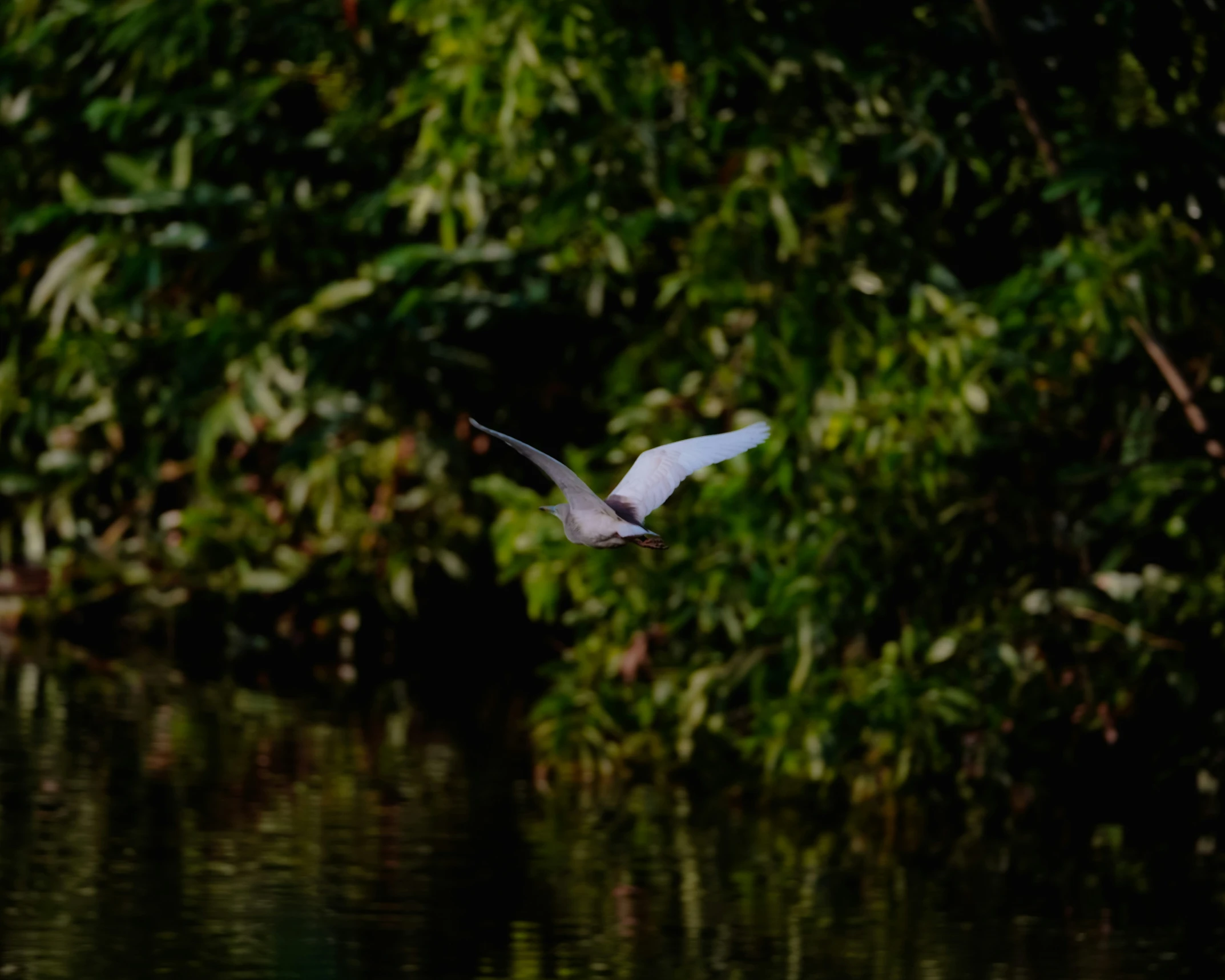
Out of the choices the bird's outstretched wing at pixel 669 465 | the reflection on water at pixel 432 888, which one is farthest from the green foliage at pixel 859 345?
the bird's outstretched wing at pixel 669 465

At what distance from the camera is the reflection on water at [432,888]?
27.7ft

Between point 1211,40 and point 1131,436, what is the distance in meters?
1.90

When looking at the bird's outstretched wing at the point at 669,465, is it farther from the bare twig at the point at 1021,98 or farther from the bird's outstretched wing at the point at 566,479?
the bare twig at the point at 1021,98

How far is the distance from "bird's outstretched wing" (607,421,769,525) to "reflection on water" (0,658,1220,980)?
338cm

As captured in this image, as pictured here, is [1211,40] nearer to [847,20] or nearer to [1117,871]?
[847,20]

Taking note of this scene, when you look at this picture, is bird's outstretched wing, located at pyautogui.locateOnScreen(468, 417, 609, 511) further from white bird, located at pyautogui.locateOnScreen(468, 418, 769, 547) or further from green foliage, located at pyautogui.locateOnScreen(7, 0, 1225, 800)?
green foliage, located at pyautogui.locateOnScreen(7, 0, 1225, 800)

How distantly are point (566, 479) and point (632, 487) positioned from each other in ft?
1.70

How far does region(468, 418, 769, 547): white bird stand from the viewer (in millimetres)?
4633

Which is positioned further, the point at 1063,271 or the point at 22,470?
the point at 22,470

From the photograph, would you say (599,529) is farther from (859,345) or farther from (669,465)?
(859,345)

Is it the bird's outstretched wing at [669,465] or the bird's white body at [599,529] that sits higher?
the bird's outstretched wing at [669,465]

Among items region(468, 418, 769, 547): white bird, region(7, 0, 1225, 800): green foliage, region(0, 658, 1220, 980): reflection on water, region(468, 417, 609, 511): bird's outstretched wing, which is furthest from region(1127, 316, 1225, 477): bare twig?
region(468, 417, 609, 511): bird's outstretched wing

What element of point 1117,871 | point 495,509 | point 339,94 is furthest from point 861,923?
point 339,94

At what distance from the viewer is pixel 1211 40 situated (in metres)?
8.81
